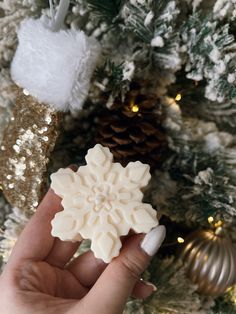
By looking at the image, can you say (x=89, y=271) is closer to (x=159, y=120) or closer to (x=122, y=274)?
(x=122, y=274)

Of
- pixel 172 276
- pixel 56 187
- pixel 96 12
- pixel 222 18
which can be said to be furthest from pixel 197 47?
pixel 172 276

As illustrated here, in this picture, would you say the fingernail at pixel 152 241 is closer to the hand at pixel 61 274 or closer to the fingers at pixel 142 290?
the hand at pixel 61 274

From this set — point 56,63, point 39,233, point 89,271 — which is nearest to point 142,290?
point 89,271

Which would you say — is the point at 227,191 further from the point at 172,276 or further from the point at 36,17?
the point at 36,17

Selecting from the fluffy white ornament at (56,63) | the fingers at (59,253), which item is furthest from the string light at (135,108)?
the fingers at (59,253)

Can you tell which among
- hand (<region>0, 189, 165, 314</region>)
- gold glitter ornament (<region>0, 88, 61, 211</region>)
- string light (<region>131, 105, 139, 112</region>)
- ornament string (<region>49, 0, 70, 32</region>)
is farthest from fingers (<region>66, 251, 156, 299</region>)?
ornament string (<region>49, 0, 70, 32</region>)

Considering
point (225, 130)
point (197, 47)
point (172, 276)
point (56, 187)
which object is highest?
point (197, 47)

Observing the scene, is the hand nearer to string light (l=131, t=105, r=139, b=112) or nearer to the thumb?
the thumb
